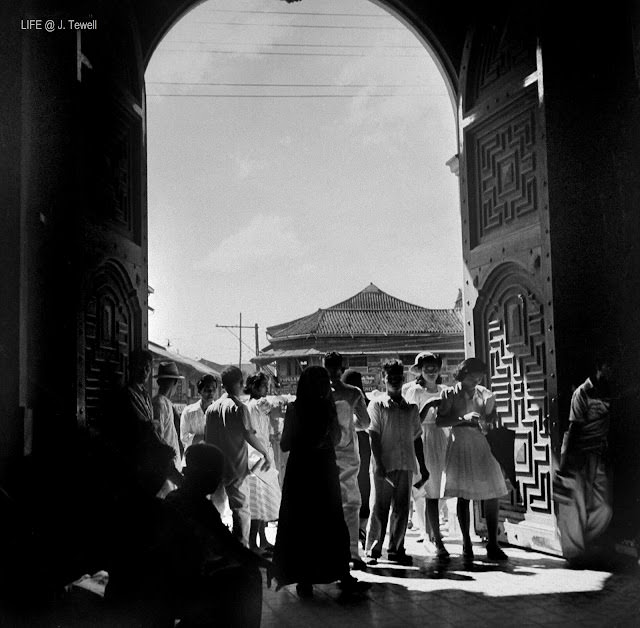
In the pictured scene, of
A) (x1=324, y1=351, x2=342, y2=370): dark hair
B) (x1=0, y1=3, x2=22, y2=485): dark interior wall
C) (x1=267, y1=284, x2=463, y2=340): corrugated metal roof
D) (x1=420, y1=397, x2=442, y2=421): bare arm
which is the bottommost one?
(x1=420, y1=397, x2=442, y2=421): bare arm

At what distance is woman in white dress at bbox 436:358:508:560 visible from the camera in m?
6.05

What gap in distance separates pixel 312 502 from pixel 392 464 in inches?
46.0

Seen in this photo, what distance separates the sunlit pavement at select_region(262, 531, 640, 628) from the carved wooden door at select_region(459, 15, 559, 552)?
2.24 feet

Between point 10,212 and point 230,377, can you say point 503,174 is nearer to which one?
point 230,377

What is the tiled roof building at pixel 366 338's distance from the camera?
38.0 metres

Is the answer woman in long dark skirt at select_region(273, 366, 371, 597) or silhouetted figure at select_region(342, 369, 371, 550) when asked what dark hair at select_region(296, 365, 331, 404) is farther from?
silhouetted figure at select_region(342, 369, 371, 550)

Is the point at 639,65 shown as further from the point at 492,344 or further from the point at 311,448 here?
the point at 311,448

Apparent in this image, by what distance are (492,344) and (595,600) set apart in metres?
2.78

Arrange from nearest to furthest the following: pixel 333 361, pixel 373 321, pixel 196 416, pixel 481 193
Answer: pixel 333 361 < pixel 481 193 < pixel 196 416 < pixel 373 321

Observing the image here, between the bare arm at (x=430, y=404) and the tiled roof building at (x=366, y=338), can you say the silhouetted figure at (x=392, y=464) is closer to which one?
the bare arm at (x=430, y=404)

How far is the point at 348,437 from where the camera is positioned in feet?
19.7

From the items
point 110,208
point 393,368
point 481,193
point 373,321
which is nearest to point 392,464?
point 393,368

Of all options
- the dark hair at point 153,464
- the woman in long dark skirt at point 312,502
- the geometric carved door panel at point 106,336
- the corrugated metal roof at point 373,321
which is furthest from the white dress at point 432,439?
the corrugated metal roof at point 373,321

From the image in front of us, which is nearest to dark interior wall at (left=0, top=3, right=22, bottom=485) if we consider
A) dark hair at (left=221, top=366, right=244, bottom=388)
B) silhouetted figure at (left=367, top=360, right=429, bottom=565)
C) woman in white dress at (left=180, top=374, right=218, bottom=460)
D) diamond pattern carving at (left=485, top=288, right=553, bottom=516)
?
dark hair at (left=221, top=366, right=244, bottom=388)
